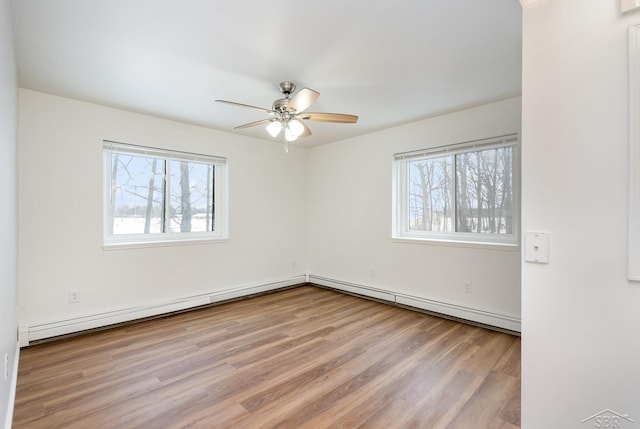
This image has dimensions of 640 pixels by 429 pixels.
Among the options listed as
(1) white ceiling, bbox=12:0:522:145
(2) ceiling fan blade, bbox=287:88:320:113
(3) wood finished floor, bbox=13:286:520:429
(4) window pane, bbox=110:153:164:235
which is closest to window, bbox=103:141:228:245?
(4) window pane, bbox=110:153:164:235

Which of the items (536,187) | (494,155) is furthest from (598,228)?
(494,155)

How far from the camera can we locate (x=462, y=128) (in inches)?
133

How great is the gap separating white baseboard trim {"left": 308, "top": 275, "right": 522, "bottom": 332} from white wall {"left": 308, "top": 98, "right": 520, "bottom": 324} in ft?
0.17

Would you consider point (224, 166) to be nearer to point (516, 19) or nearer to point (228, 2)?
point (228, 2)

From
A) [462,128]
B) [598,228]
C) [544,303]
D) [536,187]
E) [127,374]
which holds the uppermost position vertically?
[462,128]

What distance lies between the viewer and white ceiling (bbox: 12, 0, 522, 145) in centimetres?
170

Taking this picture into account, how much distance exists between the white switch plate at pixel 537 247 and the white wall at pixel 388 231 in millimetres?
2084

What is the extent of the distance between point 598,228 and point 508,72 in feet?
6.08

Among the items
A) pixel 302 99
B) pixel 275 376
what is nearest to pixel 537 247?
pixel 302 99

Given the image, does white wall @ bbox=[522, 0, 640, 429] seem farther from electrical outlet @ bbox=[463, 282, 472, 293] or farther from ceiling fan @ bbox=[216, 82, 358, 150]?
electrical outlet @ bbox=[463, 282, 472, 293]

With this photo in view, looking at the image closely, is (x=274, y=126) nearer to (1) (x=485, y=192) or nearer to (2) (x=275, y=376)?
(2) (x=275, y=376)

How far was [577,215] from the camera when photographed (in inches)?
44.9

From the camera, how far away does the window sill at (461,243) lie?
121 inches

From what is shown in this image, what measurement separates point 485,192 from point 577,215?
7.82 feet
